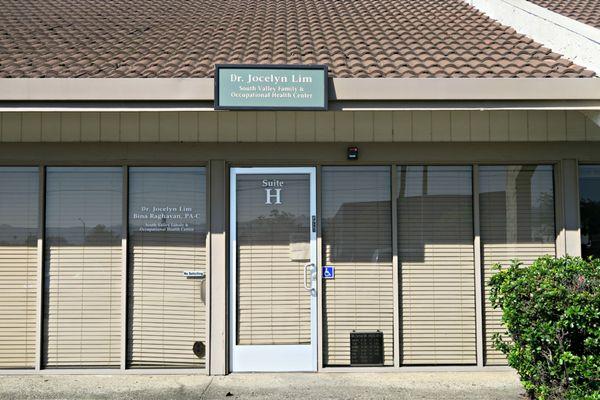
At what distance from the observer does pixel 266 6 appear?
8.81 m

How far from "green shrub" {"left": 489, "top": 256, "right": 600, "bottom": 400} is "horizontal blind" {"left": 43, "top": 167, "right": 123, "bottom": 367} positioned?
430cm

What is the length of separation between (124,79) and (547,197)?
4934mm

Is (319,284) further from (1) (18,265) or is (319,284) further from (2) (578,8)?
(2) (578,8)

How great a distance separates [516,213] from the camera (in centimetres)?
652

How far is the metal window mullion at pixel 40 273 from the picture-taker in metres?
6.27

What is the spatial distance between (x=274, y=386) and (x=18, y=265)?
3311 millimetres

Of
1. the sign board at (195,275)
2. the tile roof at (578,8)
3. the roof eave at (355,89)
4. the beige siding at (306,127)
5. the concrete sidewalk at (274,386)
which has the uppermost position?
the tile roof at (578,8)

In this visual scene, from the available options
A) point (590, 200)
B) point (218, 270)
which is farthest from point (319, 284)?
point (590, 200)

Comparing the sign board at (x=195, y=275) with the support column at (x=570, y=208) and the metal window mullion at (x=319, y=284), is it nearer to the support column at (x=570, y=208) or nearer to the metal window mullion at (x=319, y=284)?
the metal window mullion at (x=319, y=284)

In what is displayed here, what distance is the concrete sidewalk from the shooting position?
551cm

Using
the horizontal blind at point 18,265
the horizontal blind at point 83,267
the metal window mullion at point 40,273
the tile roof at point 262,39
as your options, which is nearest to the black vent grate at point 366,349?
the horizontal blind at point 83,267

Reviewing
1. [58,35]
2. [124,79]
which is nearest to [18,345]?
[124,79]

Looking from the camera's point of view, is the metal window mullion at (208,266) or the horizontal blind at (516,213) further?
the horizontal blind at (516,213)

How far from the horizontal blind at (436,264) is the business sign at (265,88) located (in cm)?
178
